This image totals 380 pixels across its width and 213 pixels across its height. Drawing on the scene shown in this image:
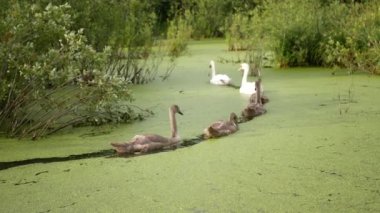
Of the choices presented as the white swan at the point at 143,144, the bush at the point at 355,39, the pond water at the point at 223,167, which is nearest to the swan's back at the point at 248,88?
the pond water at the point at 223,167

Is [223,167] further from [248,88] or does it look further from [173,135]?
[248,88]

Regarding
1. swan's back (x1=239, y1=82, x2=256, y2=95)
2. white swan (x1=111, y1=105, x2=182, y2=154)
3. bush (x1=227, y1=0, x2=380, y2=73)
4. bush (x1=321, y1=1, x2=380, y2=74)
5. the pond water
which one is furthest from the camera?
bush (x1=227, y1=0, x2=380, y2=73)

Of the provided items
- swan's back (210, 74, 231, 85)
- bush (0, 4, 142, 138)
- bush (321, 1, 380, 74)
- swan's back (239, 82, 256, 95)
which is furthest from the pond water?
bush (321, 1, 380, 74)

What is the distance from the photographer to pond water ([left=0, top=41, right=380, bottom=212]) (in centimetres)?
318

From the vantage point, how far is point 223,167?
3.82m

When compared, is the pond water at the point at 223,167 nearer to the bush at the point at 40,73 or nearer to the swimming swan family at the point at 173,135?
the swimming swan family at the point at 173,135

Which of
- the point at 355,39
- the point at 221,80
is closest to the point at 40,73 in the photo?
the point at 221,80

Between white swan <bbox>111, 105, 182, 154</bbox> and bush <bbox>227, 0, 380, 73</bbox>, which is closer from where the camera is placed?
white swan <bbox>111, 105, 182, 154</bbox>

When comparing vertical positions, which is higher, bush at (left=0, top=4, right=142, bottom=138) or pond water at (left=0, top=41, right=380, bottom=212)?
bush at (left=0, top=4, right=142, bottom=138)

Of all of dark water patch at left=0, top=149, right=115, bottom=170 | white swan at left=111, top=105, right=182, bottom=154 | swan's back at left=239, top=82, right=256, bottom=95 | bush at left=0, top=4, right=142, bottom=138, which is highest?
bush at left=0, top=4, right=142, bottom=138

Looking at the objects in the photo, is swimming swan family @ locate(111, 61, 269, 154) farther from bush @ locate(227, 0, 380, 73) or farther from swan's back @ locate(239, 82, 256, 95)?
bush @ locate(227, 0, 380, 73)

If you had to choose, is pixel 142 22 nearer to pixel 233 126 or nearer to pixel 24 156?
pixel 233 126

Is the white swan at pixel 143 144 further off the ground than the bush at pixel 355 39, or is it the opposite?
the bush at pixel 355 39

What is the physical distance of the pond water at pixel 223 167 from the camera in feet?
10.4
